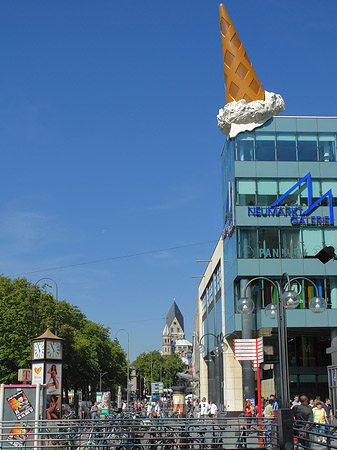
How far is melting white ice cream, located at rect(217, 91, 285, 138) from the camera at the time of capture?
4121 cm

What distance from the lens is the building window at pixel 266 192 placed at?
40.0 m

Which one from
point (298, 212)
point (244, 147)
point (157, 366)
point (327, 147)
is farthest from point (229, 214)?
point (157, 366)

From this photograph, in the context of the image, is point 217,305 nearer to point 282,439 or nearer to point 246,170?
point 246,170

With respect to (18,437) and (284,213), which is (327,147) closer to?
(284,213)

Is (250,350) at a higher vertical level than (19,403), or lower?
higher

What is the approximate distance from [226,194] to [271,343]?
11744 millimetres

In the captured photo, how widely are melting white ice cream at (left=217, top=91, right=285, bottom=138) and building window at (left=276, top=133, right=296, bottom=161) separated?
5.55 feet

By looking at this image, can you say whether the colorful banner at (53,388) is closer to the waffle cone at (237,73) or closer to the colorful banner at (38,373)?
the colorful banner at (38,373)

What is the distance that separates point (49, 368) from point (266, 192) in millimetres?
22594

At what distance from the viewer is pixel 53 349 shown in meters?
22.0

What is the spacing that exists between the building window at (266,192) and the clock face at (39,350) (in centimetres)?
2170

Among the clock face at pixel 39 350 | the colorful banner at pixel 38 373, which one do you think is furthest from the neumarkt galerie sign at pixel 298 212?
the colorful banner at pixel 38 373

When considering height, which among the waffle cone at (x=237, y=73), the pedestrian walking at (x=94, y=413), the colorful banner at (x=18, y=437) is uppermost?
the waffle cone at (x=237, y=73)

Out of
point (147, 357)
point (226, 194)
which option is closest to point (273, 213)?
point (226, 194)
